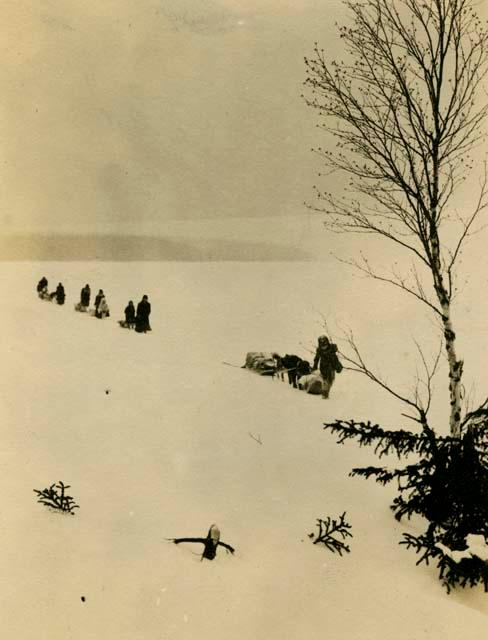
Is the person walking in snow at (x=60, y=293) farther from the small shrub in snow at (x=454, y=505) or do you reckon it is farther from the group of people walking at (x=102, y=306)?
the small shrub in snow at (x=454, y=505)

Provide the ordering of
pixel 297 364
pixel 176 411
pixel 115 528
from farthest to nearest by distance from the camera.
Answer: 1. pixel 297 364
2. pixel 176 411
3. pixel 115 528

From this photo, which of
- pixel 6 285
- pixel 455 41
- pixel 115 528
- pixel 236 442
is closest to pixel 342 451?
pixel 236 442

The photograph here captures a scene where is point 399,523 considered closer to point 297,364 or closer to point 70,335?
point 297,364

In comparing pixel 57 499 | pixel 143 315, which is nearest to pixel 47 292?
pixel 143 315

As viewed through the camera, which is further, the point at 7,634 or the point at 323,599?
the point at 323,599

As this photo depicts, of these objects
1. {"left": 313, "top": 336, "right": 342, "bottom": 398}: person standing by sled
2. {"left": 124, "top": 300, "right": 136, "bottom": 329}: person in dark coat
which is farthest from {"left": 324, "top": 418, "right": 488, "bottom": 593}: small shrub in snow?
{"left": 124, "top": 300, "right": 136, "bottom": 329}: person in dark coat

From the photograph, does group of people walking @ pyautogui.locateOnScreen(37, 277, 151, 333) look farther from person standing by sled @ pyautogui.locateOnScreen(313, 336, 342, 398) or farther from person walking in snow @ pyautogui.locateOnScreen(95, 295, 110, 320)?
person standing by sled @ pyautogui.locateOnScreen(313, 336, 342, 398)

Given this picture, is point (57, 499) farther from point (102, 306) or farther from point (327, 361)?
point (102, 306)

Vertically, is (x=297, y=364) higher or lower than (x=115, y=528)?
higher

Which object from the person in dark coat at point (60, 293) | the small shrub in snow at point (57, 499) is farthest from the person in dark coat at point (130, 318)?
the small shrub in snow at point (57, 499)
